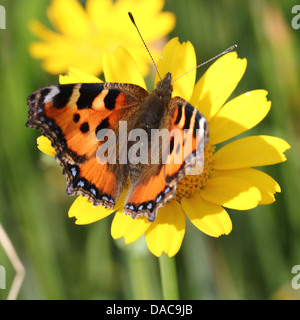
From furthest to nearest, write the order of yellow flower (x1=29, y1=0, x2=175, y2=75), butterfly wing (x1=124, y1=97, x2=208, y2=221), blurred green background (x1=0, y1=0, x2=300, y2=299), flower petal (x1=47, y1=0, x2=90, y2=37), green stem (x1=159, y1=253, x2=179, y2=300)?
flower petal (x1=47, y1=0, x2=90, y2=37), yellow flower (x1=29, y1=0, x2=175, y2=75), blurred green background (x1=0, y1=0, x2=300, y2=299), green stem (x1=159, y1=253, x2=179, y2=300), butterfly wing (x1=124, y1=97, x2=208, y2=221)

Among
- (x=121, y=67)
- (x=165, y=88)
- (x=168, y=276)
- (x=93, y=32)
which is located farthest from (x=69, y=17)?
(x=168, y=276)

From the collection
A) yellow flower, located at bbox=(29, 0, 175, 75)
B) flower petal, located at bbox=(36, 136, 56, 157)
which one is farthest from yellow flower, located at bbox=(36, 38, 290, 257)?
yellow flower, located at bbox=(29, 0, 175, 75)

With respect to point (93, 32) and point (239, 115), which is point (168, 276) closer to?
point (239, 115)

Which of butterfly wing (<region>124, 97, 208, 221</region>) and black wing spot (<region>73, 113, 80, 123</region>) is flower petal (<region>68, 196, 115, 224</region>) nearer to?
butterfly wing (<region>124, 97, 208, 221</region>)

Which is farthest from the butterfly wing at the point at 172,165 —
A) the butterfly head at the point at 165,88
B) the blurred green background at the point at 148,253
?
the blurred green background at the point at 148,253

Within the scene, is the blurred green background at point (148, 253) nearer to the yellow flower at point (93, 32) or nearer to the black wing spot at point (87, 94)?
the yellow flower at point (93, 32)

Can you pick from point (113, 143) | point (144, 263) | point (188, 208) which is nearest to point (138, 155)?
point (113, 143)
